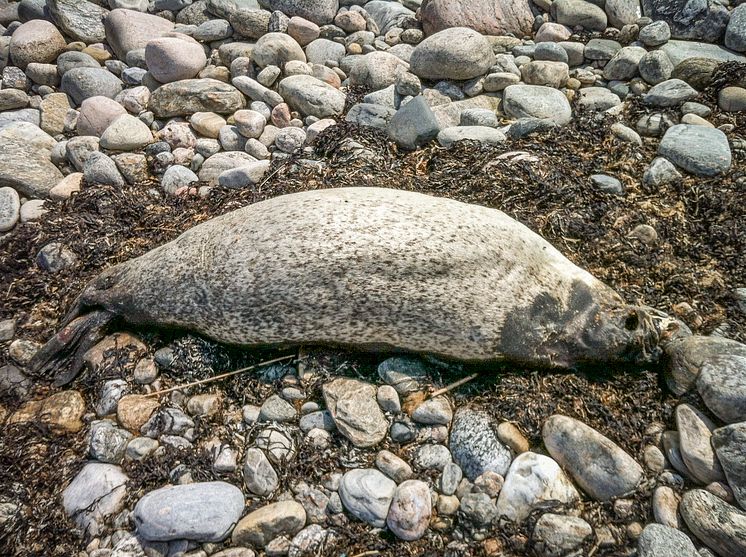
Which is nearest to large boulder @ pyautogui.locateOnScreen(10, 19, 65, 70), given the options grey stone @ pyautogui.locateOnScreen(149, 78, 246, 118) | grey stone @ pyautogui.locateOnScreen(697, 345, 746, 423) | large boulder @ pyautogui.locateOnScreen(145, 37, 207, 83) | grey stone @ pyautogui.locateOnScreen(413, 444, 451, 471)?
large boulder @ pyautogui.locateOnScreen(145, 37, 207, 83)

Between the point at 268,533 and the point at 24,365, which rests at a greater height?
the point at 268,533

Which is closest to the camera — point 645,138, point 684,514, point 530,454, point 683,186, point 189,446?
point 684,514

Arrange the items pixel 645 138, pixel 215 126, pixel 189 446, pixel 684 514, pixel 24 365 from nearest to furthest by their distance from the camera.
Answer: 1. pixel 684 514
2. pixel 189 446
3. pixel 24 365
4. pixel 645 138
5. pixel 215 126

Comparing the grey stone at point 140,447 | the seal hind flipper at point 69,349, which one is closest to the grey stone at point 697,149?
the grey stone at point 140,447

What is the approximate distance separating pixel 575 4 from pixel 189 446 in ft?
21.2

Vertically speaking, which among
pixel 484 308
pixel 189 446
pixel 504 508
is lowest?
pixel 189 446

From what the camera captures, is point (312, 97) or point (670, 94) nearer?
point (670, 94)

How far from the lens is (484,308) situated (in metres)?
3.13

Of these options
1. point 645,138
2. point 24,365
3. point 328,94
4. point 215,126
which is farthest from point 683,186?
point 24,365

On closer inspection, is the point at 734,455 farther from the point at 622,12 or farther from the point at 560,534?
the point at 622,12

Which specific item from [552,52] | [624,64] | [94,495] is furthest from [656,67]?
[94,495]

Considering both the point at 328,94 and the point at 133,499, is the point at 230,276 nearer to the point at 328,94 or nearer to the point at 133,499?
the point at 133,499

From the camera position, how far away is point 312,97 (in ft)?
17.2

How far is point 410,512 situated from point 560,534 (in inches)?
29.6
